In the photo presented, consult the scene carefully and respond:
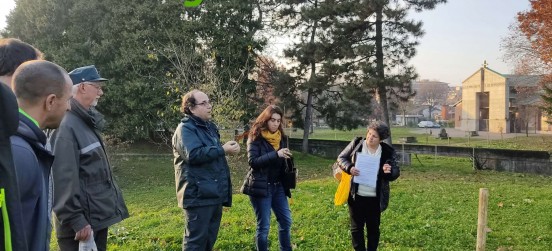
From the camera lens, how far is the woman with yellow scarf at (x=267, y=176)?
15.9 feet

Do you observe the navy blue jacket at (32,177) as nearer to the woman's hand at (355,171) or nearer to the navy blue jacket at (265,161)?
the navy blue jacket at (265,161)

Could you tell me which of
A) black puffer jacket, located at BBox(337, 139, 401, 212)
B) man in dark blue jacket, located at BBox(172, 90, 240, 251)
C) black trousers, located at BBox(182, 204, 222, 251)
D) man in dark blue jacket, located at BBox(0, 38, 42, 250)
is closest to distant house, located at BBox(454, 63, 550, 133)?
black puffer jacket, located at BBox(337, 139, 401, 212)

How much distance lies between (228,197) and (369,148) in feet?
6.20

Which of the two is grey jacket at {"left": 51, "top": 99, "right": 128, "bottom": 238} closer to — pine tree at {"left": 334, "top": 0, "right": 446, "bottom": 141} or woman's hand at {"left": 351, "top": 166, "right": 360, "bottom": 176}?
woman's hand at {"left": 351, "top": 166, "right": 360, "bottom": 176}

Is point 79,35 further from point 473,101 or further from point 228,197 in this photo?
point 473,101

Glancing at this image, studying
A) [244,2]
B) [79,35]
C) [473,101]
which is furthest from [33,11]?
[473,101]

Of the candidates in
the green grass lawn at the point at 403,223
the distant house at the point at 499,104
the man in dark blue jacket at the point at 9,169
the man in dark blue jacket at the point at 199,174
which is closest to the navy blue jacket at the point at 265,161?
the man in dark blue jacket at the point at 199,174

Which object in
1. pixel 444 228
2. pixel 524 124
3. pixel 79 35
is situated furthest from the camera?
pixel 524 124

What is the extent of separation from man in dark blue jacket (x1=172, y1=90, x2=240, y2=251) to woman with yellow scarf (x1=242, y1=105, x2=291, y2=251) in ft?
1.96

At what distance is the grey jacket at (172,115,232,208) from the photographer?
13.3 ft

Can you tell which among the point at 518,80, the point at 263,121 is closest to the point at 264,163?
the point at 263,121

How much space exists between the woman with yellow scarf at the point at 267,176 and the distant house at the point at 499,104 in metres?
39.0

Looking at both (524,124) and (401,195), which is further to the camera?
(524,124)

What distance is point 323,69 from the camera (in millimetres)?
22125
